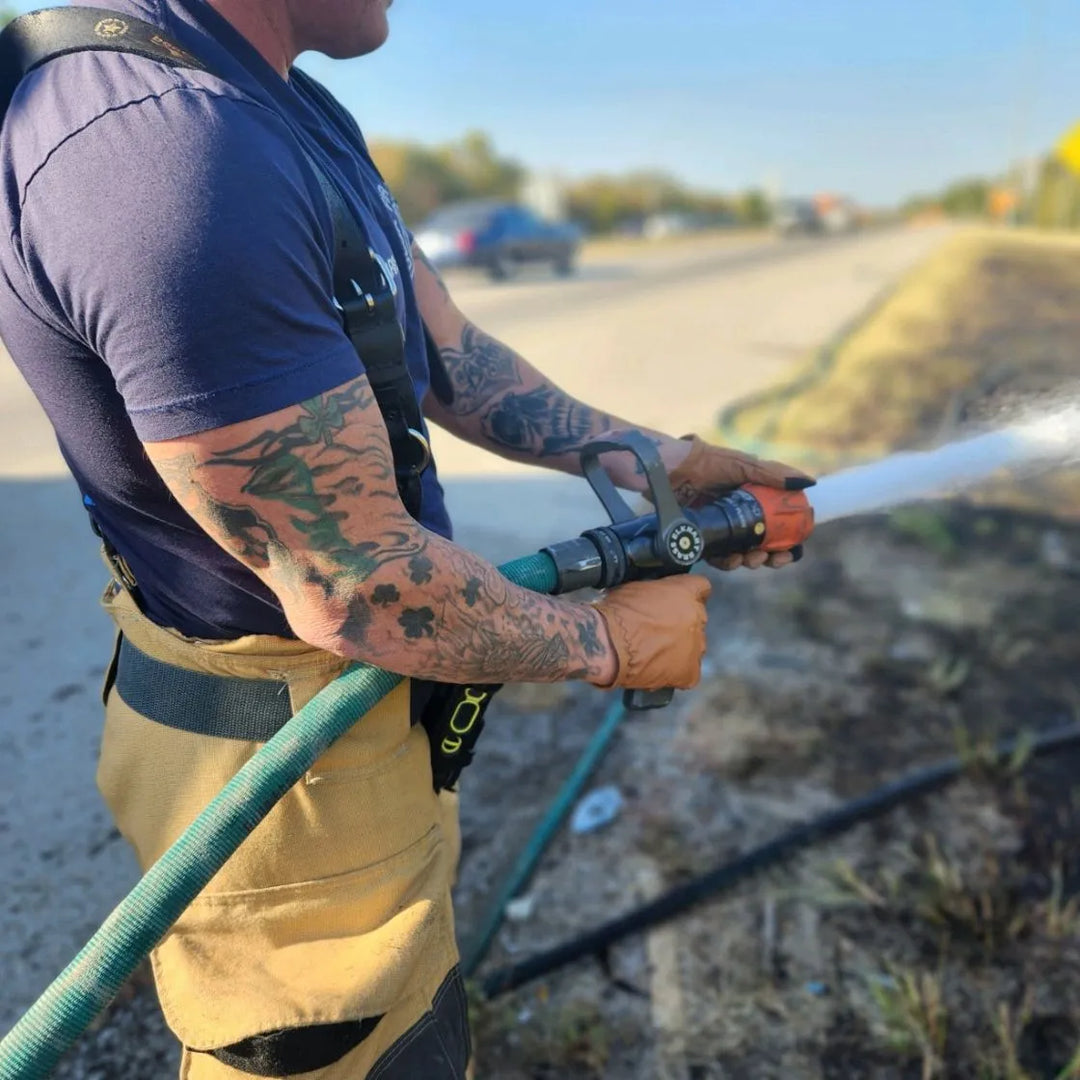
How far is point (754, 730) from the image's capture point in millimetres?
3369

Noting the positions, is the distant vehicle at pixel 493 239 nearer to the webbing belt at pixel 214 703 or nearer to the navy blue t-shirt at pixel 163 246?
the webbing belt at pixel 214 703

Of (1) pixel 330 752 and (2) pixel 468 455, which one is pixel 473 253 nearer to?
(2) pixel 468 455

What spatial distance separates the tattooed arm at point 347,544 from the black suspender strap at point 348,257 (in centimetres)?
12

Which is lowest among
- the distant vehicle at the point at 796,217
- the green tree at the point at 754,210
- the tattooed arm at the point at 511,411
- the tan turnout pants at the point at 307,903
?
the green tree at the point at 754,210

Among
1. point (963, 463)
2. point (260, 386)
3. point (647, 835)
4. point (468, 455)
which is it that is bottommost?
point (468, 455)

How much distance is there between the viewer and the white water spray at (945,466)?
1.99 m

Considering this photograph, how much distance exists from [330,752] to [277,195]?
0.81m

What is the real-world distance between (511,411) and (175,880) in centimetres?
118

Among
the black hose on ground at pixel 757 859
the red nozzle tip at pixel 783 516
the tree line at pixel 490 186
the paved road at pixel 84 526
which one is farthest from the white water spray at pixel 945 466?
the tree line at pixel 490 186

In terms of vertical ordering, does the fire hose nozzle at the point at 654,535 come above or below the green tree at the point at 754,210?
above

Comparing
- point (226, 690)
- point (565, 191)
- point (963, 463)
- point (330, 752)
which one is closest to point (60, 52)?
point (226, 690)

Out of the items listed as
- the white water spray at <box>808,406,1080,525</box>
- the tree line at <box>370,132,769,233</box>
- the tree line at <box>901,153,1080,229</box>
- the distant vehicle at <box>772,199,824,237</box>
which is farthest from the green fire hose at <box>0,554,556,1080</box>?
the distant vehicle at <box>772,199,824,237</box>

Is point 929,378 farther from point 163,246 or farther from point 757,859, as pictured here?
point 163,246

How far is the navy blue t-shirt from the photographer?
1029 millimetres
